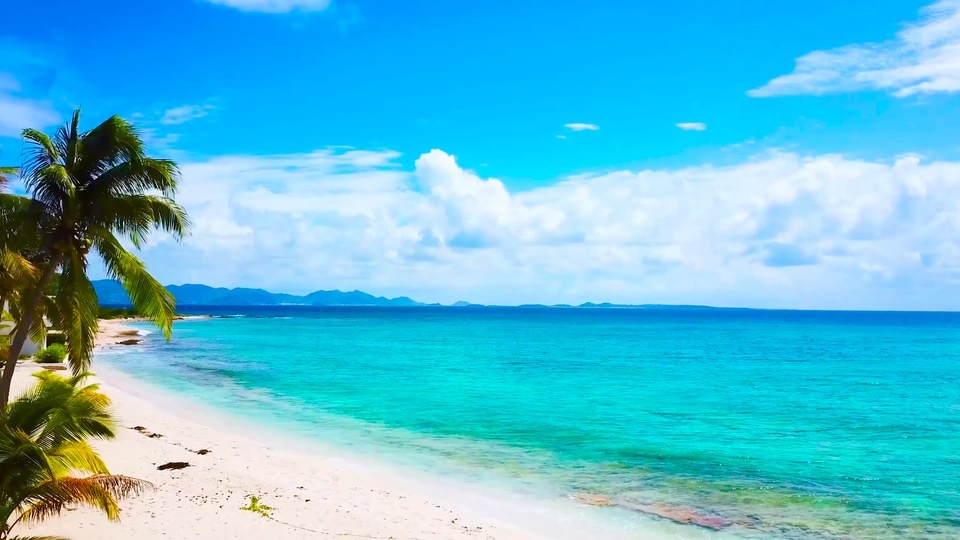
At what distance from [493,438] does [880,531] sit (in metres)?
12.0

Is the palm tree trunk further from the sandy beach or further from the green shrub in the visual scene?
the green shrub

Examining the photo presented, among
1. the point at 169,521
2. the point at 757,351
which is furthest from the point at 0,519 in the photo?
the point at 757,351

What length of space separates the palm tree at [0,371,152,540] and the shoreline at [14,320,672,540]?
3263 mm

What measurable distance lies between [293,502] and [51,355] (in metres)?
29.3

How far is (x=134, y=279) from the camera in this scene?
1277 cm

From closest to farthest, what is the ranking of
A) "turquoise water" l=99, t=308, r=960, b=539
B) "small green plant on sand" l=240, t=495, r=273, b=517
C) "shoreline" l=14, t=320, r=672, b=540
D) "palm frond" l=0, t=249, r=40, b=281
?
"palm frond" l=0, t=249, r=40, b=281 < "shoreline" l=14, t=320, r=672, b=540 < "small green plant on sand" l=240, t=495, r=273, b=517 < "turquoise water" l=99, t=308, r=960, b=539

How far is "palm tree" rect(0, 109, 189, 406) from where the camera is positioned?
11.7 metres

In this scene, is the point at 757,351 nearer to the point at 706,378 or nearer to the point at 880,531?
the point at 706,378

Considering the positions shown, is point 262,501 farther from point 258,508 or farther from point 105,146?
point 105,146

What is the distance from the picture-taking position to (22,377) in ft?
93.1

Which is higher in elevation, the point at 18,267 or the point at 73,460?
the point at 18,267

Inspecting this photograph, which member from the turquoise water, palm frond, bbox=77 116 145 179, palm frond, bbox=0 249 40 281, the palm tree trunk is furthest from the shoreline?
palm frond, bbox=77 116 145 179

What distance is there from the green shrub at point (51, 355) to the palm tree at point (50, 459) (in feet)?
103

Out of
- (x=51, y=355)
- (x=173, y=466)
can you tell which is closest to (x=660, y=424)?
(x=173, y=466)
